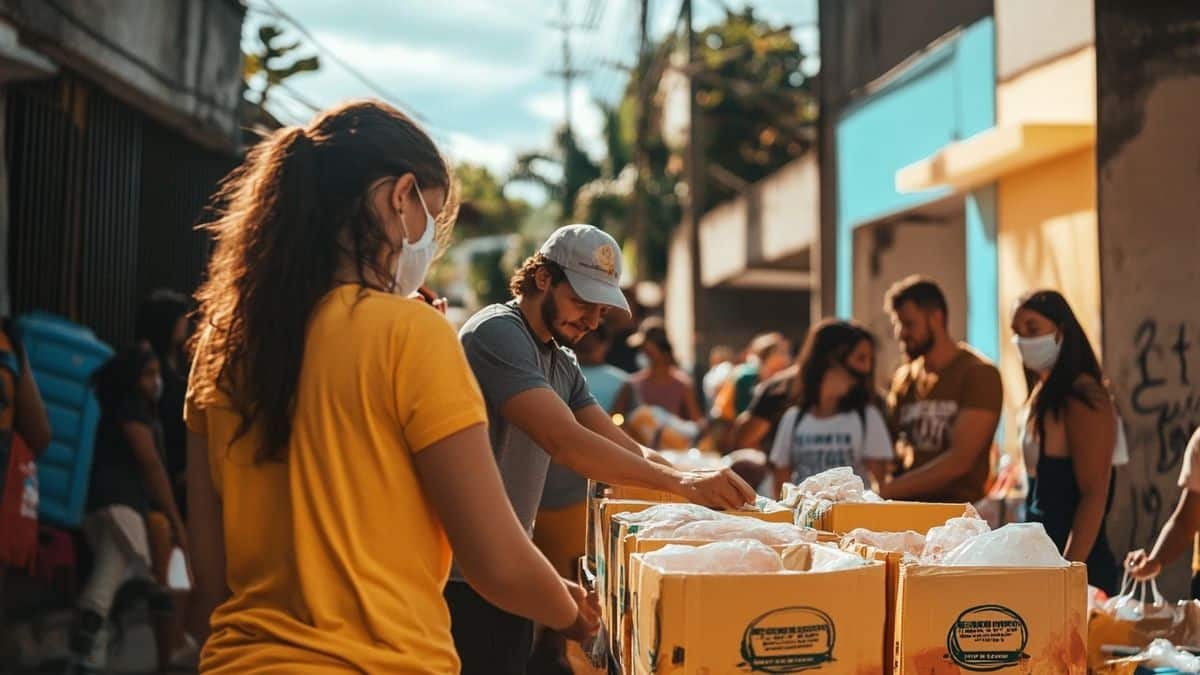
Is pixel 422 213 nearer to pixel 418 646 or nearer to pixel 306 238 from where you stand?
pixel 306 238

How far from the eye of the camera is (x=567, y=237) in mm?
4000

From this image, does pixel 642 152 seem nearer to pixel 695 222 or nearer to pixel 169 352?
pixel 695 222

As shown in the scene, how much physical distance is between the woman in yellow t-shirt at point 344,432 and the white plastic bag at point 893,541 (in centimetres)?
90

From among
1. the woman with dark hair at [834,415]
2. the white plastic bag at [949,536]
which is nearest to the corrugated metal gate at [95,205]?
the woman with dark hair at [834,415]

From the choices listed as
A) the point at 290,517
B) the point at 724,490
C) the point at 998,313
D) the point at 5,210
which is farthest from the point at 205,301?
the point at 998,313

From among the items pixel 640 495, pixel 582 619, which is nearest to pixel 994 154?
pixel 640 495

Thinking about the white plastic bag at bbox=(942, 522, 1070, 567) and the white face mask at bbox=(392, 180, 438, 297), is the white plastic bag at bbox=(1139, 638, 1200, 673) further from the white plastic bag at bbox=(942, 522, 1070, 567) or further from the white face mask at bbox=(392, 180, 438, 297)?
the white face mask at bbox=(392, 180, 438, 297)

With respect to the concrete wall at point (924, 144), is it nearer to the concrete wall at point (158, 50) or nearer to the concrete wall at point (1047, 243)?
the concrete wall at point (1047, 243)

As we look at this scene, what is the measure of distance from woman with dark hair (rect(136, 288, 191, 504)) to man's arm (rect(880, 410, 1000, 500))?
3784 mm

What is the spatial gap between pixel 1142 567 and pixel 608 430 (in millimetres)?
1893

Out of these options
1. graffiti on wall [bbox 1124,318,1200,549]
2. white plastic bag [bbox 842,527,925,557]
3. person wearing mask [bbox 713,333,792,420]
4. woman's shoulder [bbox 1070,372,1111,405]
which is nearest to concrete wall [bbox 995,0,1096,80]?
graffiti on wall [bbox 1124,318,1200,549]

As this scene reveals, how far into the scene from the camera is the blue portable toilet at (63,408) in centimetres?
793

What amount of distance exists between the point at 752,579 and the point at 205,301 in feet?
3.57

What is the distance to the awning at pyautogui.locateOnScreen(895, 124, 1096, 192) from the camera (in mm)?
8773
